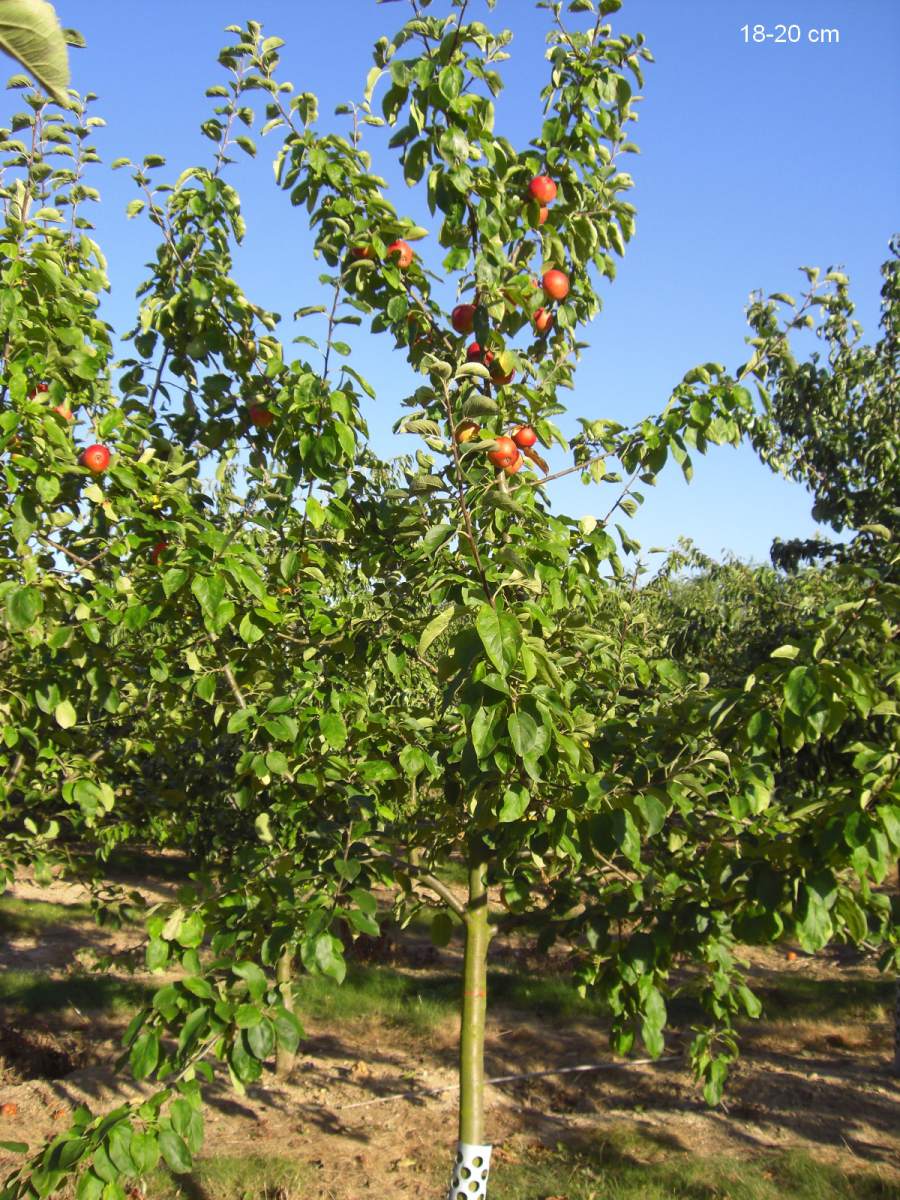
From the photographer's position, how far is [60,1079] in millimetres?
7309

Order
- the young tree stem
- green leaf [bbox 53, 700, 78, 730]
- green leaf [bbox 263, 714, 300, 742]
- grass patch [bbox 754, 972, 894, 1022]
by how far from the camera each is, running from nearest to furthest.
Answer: green leaf [bbox 263, 714, 300, 742] < the young tree stem < green leaf [bbox 53, 700, 78, 730] < grass patch [bbox 754, 972, 894, 1022]

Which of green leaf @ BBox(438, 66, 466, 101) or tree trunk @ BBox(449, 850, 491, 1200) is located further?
tree trunk @ BBox(449, 850, 491, 1200)

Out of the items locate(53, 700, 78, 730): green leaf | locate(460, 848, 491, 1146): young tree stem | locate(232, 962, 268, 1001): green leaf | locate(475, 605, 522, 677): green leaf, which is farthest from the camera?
locate(53, 700, 78, 730): green leaf

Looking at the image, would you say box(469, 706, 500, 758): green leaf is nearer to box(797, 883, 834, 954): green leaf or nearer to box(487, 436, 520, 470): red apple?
box(797, 883, 834, 954): green leaf

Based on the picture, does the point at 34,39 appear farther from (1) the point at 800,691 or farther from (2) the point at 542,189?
(2) the point at 542,189

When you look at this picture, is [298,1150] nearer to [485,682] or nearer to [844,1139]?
[844,1139]

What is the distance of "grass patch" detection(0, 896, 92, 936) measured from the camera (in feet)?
40.3

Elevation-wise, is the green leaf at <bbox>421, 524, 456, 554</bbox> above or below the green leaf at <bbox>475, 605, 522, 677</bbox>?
above

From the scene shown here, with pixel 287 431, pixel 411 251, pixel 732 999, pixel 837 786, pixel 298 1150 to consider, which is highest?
pixel 411 251

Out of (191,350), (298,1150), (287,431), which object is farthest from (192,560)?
(298,1150)

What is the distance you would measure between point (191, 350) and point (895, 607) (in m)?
2.72

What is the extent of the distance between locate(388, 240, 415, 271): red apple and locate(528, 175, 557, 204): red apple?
0.51 meters

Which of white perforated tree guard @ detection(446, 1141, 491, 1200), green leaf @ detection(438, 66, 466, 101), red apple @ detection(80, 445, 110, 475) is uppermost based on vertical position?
green leaf @ detection(438, 66, 466, 101)

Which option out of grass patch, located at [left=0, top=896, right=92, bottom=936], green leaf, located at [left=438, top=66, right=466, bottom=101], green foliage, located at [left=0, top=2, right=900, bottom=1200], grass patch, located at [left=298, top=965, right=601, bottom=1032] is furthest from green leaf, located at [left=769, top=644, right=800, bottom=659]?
grass patch, located at [left=0, top=896, right=92, bottom=936]
